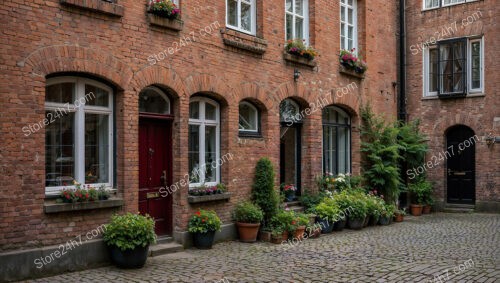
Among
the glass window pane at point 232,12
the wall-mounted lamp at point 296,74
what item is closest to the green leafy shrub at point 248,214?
the wall-mounted lamp at point 296,74

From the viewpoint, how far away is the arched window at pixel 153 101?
31.9 feet

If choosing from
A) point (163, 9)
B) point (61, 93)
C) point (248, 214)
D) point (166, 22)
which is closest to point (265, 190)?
point (248, 214)

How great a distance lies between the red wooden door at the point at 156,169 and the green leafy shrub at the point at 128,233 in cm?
139

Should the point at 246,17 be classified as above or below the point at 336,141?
above

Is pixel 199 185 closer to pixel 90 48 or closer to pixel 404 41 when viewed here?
pixel 90 48

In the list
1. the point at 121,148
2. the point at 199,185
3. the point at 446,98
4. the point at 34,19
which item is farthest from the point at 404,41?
the point at 34,19

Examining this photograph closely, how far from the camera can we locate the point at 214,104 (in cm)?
1122

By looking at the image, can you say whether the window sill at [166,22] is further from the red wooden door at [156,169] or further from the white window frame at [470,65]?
the white window frame at [470,65]

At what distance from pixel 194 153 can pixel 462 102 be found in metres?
11.3

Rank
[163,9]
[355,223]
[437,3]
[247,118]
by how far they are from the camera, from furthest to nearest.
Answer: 1. [437,3]
2. [355,223]
3. [247,118]
4. [163,9]

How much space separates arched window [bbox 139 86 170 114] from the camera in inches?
383

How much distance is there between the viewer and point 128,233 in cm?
804

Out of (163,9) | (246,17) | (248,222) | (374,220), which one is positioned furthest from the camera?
(374,220)

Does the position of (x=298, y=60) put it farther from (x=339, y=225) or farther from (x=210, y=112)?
(x=339, y=225)
